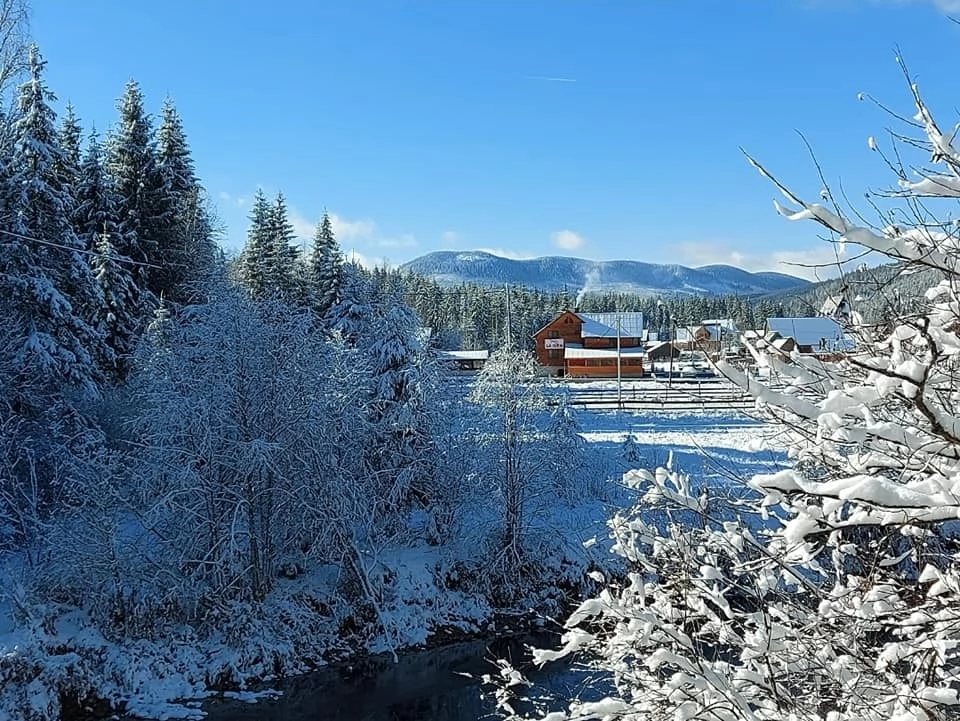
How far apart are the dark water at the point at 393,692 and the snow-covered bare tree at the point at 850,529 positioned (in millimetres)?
8449

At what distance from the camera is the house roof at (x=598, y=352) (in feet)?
176

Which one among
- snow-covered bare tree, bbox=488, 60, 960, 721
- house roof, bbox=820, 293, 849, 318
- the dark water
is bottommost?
the dark water

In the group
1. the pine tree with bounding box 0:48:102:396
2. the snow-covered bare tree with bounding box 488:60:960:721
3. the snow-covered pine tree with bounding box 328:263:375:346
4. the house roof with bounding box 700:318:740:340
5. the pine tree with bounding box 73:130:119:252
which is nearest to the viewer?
the snow-covered bare tree with bounding box 488:60:960:721

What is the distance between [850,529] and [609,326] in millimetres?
56464

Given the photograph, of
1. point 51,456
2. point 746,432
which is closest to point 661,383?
point 746,432

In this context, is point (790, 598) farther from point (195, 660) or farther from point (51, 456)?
point (51, 456)

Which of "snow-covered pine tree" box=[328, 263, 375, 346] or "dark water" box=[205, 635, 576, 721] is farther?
"snow-covered pine tree" box=[328, 263, 375, 346]

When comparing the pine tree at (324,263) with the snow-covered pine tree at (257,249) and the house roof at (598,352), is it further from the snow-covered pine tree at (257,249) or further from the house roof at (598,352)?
the house roof at (598,352)

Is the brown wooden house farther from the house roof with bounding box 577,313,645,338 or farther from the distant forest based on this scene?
the distant forest

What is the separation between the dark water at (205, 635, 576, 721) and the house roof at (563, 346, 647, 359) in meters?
40.2

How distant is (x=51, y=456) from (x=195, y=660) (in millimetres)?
5750

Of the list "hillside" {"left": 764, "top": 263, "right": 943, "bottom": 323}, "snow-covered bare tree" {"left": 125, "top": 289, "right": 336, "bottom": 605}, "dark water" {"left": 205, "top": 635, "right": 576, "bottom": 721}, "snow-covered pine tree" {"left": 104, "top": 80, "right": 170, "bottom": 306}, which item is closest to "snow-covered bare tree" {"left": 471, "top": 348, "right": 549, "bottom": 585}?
"dark water" {"left": 205, "top": 635, "right": 576, "bottom": 721}

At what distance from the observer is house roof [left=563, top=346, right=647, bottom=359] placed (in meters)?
53.8

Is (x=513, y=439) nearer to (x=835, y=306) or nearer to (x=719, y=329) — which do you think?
(x=719, y=329)
